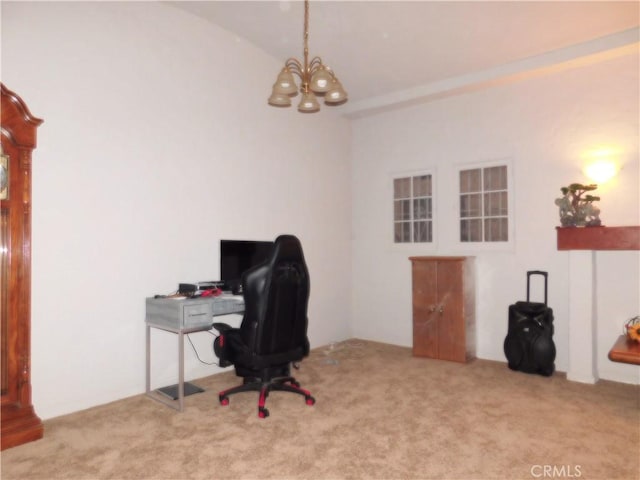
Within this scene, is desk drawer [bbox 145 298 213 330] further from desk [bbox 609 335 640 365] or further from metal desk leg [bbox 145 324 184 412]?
desk [bbox 609 335 640 365]

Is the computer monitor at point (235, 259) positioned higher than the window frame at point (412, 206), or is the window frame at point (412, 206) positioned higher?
the window frame at point (412, 206)

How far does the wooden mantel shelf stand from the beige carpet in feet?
4.10

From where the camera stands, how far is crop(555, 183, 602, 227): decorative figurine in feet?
12.7

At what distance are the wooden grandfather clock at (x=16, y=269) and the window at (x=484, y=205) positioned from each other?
425 cm

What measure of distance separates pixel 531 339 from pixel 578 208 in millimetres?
1319

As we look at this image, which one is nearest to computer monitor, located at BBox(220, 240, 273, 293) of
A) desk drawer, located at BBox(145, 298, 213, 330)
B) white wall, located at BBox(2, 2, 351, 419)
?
white wall, located at BBox(2, 2, 351, 419)

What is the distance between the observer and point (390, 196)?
221 inches

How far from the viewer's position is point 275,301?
302 cm

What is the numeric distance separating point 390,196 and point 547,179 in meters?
1.89

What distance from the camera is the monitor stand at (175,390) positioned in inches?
136

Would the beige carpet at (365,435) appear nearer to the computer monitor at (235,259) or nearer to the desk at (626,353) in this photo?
the desk at (626,353)

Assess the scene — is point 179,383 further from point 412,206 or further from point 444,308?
point 412,206

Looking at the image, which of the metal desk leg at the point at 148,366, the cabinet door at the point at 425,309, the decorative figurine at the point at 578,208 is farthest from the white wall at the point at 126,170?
the decorative figurine at the point at 578,208

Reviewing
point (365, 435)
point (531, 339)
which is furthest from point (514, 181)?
point (365, 435)
